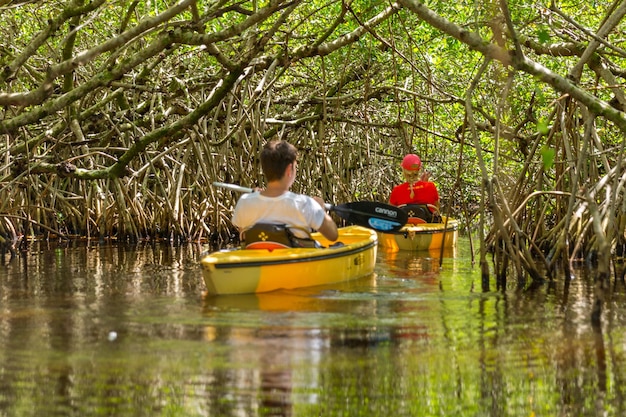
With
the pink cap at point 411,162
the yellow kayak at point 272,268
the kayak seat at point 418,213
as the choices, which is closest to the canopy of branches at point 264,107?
the pink cap at point 411,162

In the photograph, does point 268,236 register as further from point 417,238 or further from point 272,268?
A: point 417,238

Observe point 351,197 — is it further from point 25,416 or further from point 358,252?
point 25,416

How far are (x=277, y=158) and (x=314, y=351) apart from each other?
103 inches

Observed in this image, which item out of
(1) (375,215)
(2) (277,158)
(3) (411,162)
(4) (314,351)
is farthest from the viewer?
(3) (411,162)

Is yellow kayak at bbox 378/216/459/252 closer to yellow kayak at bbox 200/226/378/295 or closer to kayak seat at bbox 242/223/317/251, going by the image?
yellow kayak at bbox 200/226/378/295

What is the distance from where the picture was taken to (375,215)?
9828 millimetres

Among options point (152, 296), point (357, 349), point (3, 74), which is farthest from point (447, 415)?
point (3, 74)

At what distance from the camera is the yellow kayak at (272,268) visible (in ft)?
23.6

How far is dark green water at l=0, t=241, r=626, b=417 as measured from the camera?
4184mm

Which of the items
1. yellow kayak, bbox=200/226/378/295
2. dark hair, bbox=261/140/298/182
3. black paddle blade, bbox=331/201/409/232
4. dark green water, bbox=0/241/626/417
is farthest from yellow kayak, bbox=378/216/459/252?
dark hair, bbox=261/140/298/182

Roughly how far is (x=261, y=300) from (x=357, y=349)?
1854mm

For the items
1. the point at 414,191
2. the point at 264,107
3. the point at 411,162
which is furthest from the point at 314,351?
the point at 264,107

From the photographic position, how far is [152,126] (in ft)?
40.7

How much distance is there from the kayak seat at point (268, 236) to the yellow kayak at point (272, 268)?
0.12m
